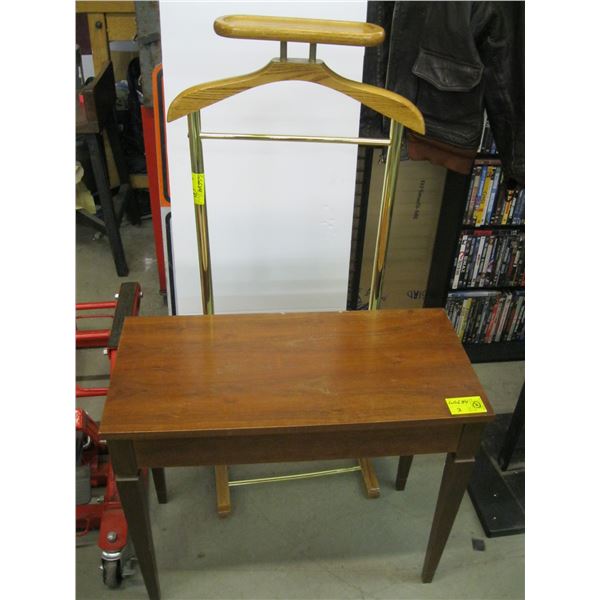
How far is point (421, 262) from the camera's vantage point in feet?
7.49

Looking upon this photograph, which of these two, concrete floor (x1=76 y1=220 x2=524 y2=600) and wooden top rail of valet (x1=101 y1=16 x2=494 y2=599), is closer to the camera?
wooden top rail of valet (x1=101 y1=16 x2=494 y2=599)

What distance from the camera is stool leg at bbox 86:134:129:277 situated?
2.36m

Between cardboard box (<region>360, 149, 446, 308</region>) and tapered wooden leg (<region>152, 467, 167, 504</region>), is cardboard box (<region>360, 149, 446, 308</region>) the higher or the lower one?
the higher one

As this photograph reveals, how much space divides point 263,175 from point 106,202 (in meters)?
1.03

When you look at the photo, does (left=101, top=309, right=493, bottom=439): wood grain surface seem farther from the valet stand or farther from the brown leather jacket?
the brown leather jacket

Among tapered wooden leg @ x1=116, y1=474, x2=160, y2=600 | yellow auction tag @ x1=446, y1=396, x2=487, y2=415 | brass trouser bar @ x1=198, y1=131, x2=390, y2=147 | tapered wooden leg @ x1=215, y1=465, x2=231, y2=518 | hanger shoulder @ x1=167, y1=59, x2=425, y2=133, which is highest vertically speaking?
hanger shoulder @ x1=167, y1=59, x2=425, y2=133

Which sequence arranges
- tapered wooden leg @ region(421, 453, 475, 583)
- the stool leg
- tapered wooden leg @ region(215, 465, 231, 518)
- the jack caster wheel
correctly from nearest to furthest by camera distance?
tapered wooden leg @ region(421, 453, 475, 583), the jack caster wheel, tapered wooden leg @ region(215, 465, 231, 518), the stool leg

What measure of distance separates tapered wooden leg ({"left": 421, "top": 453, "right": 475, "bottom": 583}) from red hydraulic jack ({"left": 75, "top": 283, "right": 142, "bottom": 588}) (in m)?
0.81

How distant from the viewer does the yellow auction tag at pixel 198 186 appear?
54.6 inches

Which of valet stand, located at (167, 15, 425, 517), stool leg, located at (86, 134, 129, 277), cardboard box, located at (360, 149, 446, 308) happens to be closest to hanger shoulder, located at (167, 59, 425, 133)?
valet stand, located at (167, 15, 425, 517)

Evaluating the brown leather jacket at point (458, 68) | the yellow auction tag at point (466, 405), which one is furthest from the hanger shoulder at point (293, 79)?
the yellow auction tag at point (466, 405)

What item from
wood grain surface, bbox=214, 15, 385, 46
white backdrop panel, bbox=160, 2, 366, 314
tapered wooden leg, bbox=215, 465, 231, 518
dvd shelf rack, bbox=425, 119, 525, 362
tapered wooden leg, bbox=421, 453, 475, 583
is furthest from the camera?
dvd shelf rack, bbox=425, 119, 525, 362

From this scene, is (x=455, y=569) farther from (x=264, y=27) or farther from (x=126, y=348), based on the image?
(x=264, y=27)

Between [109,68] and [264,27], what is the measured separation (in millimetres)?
1674
